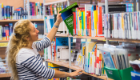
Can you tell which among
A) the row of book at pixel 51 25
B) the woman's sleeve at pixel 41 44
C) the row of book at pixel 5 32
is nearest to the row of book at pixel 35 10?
the row of book at pixel 5 32

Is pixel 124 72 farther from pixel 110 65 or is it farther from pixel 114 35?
pixel 114 35

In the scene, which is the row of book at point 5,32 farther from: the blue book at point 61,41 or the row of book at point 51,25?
the blue book at point 61,41

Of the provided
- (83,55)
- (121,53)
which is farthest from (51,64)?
(121,53)

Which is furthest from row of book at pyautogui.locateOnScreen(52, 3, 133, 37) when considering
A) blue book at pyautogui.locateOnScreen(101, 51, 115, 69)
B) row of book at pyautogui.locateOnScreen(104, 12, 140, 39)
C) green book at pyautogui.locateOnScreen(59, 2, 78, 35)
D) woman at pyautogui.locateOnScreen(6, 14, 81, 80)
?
woman at pyautogui.locateOnScreen(6, 14, 81, 80)

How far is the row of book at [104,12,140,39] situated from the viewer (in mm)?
1450

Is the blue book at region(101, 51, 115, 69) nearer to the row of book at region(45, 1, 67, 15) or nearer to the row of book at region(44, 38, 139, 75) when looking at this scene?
the row of book at region(44, 38, 139, 75)

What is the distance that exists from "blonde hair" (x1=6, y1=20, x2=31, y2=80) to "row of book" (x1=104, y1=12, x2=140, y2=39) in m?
0.84

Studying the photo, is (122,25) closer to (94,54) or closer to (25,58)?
(94,54)

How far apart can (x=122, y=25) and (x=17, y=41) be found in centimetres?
111

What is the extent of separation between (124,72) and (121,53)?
158mm

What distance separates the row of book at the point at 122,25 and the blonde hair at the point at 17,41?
32.9 inches

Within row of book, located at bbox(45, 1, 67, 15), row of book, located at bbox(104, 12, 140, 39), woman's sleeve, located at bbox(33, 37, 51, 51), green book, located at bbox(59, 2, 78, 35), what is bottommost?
woman's sleeve, located at bbox(33, 37, 51, 51)

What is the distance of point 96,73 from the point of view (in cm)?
190

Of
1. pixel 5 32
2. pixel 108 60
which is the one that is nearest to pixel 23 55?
pixel 108 60
